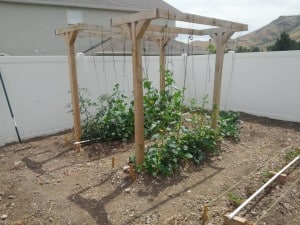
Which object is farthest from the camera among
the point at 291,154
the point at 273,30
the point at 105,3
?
the point at 273,30

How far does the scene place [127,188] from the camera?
3510mm

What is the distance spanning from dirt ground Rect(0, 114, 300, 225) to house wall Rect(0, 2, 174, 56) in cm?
567

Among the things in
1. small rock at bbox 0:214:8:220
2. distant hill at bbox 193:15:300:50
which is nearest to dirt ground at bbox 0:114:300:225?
small rock at bbox 0:214:8:220

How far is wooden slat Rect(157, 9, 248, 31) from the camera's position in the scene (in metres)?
3.49

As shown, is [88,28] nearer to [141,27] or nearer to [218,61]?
[141,27]

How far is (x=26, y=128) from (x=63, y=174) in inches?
80.0

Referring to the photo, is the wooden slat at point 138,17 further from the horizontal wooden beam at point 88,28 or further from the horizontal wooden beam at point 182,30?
the horizontal wooden beam at point 182,30

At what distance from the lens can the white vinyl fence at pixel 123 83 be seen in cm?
539

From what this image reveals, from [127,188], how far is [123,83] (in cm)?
395

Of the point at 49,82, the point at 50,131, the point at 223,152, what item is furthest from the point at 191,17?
the point at 50,131

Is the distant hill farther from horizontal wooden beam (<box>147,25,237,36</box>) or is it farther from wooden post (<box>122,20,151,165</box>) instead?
wooden post (<box>122,20,151,165</box>)

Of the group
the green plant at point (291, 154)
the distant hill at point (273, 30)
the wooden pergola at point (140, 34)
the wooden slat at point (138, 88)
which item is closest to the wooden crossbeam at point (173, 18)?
the wooden pergola at point (140, 34)

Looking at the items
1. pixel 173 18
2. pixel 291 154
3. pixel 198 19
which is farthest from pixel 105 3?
pixel 291 154

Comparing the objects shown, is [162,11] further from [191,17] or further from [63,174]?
[63,174]
